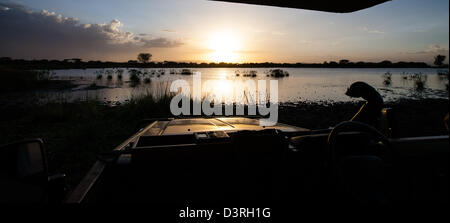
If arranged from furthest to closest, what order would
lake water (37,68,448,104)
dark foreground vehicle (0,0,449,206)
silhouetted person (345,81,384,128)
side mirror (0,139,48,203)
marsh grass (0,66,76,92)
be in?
marsh grass (0,66,76,92)
lake water (37,68,448,104)
silhouetted person (345,81,384,128)
dark foreground vehicle (0,0,449,206)
side mirror (0,139,48,203)

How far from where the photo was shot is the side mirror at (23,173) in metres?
1.61

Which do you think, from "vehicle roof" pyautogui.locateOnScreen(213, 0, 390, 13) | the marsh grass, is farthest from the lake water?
"vehicle roof" pyautogui.locateOnScreen(213, 0, 390, 13)

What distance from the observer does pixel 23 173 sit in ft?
5.57

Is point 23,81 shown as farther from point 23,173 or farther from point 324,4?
point 324,4

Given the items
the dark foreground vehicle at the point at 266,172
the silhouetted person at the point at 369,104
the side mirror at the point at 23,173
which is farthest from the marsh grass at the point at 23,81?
the silhouetted person at the point at 369,104

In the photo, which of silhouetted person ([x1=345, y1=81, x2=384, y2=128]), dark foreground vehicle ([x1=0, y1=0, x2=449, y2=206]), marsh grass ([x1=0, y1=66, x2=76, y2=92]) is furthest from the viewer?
marsh grass ([x1=0, y1=66, x2=76, y2=92])

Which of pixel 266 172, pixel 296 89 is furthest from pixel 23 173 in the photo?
pixel 296 89

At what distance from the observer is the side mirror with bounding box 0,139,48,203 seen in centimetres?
161

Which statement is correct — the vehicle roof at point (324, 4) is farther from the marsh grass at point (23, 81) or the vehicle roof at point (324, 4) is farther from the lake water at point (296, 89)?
the marsh grass at point (23, 81)

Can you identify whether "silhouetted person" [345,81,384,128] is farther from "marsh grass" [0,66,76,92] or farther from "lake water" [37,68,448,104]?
"marsh grass" [0,66,76,92]

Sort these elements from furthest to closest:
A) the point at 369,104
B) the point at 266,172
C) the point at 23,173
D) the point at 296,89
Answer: the point at 296,89, the point at 369,104, the point at 266,172, the point at 23,173

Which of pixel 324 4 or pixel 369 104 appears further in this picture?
pixel 324 4

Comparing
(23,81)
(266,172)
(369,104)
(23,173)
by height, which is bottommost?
(266,172)

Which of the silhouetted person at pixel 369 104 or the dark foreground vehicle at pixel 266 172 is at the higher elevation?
the silhouetted person at pixel 369 104
